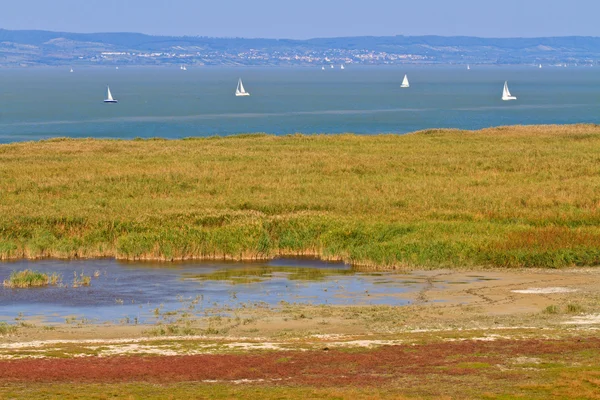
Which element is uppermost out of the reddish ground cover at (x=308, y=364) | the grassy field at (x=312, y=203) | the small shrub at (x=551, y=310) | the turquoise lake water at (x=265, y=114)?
the reddish ground cover at (x=308, y=364)

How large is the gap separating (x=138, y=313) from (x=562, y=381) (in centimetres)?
1272

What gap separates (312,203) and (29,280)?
48.5 ft

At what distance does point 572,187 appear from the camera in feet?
146

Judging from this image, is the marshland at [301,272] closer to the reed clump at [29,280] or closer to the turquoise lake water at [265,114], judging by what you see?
the reed clump at [29,280]

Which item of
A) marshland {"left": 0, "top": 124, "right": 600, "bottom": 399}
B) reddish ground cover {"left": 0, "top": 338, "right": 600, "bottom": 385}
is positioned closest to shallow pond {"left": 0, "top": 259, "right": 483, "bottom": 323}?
marshland {"left": 0, "top": 124, "right": 600, "bottom": 399}

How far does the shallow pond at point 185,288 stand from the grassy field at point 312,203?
1.56 m

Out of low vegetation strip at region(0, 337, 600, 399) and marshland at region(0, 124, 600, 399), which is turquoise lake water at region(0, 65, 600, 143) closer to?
marshland at region(0, 124, 600, 399)

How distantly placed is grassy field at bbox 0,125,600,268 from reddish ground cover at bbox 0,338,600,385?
1407 cm

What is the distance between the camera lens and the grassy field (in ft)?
112

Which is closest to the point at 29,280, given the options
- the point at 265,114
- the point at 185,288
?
the point at 185,288

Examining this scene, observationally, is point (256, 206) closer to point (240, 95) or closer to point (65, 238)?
point (65, 238)

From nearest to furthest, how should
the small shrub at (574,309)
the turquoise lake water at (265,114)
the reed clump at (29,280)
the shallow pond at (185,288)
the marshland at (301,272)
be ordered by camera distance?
the marshland at (301,272) < the small shrub at (574,309) < the shallow pond at (185,288) < the reed clump at (29,280) < the turquoise lake water at (265,114)

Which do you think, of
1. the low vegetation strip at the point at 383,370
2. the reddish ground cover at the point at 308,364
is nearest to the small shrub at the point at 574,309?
the reddish ground cover at the point at 308,364

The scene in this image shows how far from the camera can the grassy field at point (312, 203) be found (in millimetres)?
34250
